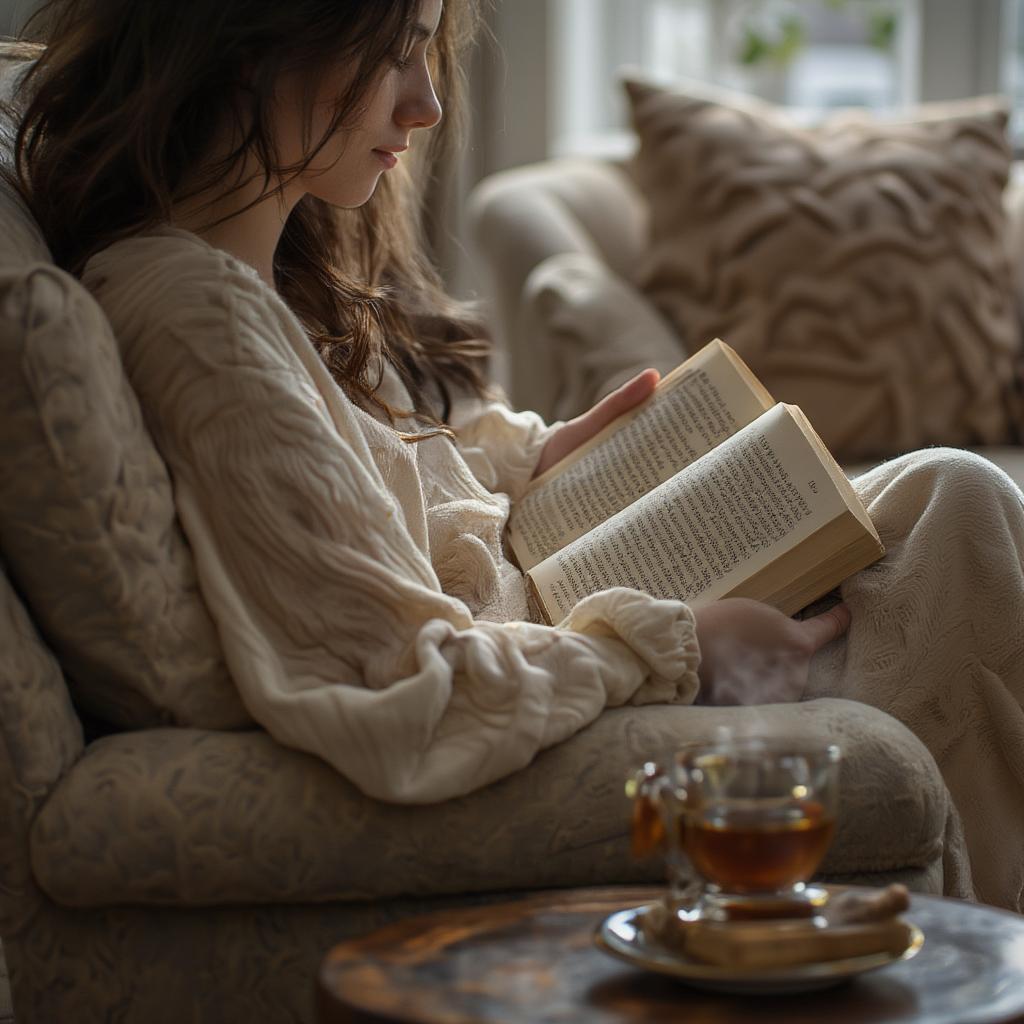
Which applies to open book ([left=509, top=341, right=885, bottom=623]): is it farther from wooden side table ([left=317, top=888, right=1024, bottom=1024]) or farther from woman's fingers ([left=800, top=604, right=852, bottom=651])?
wooden side table ([left=317, top=888, right=1024, bottom=1024])

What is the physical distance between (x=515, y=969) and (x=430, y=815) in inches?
8.7

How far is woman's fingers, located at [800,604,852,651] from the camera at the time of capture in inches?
47.3

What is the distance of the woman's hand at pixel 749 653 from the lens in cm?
114

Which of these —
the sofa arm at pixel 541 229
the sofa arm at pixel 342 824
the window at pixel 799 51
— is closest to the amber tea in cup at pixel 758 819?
the sofa arm at pixel 342 824

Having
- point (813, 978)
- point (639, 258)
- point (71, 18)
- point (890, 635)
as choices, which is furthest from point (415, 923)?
point (639, 258)

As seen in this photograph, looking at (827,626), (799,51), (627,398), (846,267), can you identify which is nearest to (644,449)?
(627,398)

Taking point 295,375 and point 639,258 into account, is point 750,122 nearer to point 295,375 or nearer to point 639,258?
point 639,258

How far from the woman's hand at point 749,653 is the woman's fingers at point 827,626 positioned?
1 centimetres

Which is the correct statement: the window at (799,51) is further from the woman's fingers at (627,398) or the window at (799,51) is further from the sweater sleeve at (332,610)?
the sweater sleeve at (332,610)

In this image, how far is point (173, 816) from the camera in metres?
0.95

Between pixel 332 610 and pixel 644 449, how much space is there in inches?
20.1

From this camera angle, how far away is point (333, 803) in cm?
97

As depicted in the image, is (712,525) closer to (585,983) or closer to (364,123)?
(364,123)

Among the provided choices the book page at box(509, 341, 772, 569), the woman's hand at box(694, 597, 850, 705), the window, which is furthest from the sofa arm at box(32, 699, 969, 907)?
the window
